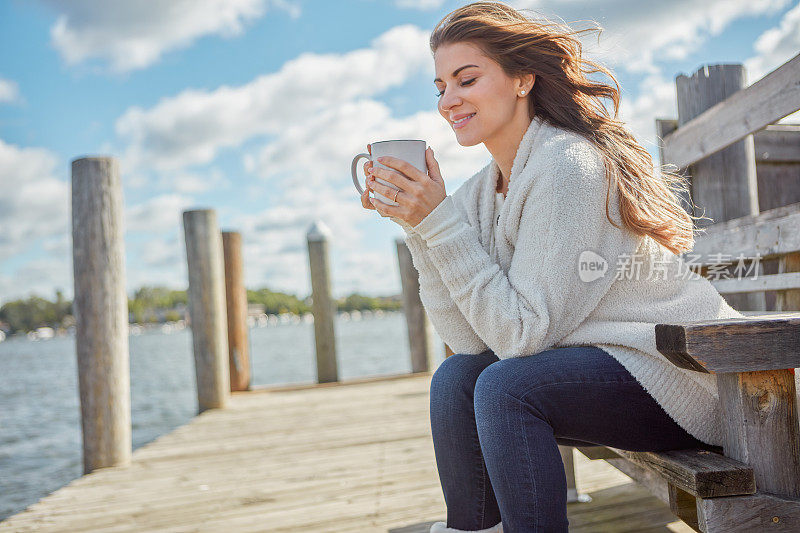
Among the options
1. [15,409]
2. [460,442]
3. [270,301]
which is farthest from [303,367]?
[270,301]

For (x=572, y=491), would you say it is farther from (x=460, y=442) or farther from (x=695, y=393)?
(x=695, y=393)

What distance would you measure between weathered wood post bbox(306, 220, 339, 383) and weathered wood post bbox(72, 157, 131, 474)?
2852mm

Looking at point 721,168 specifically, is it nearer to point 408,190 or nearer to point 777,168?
point 777,168

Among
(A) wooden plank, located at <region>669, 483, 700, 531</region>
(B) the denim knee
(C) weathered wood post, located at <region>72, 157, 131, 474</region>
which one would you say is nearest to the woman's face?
(B) the denim knee

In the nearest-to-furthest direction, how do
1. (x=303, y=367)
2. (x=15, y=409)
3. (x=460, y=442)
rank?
(x=460, y=442)
(x=15, y=409)
(x=303, y=367)

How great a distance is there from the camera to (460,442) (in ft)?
5.25

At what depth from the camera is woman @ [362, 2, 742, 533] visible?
1.33m

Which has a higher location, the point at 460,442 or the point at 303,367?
the point at 460,442

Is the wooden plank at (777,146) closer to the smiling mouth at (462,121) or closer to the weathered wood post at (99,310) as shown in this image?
the smiling mouth at (462,121)

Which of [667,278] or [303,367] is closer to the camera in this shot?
[667,278]

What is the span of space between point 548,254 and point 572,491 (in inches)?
46.3

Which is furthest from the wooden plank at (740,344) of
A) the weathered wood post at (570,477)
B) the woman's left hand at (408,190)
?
the weathered wood post at (570,477)

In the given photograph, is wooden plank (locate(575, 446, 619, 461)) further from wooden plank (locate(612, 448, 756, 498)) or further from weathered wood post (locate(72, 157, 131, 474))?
weathered wood post (locate(72, 157, 131, 474))

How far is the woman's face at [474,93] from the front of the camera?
5.37 ft
